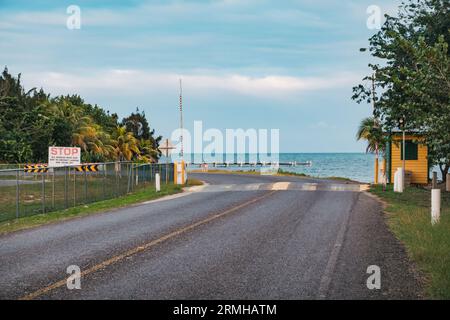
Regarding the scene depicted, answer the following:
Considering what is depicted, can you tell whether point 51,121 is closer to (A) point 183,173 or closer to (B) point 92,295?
(A) point 183,173

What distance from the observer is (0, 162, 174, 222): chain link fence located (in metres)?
20.3

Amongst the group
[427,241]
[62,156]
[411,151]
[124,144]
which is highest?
[124,144]

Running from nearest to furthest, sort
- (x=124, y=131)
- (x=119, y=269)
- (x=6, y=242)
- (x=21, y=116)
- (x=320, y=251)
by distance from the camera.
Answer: (x=119, y=269)
(x=320, y=251)
(x=6, y=242)
(x=21, y=116)
(x=124, y=131)

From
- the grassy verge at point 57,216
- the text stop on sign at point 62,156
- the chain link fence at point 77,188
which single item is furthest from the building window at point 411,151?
the text stop on sign at point 62,156

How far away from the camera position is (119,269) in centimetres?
835

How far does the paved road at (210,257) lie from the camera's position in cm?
708

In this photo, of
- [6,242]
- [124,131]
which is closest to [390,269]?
[6,242]

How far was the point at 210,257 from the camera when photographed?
9.34 meters

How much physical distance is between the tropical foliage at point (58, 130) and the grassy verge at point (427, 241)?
32135mm

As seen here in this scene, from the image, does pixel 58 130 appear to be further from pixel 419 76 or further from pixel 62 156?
pixel 419 76

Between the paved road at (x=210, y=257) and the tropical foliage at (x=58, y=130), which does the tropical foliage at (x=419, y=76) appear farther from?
the tropical foliage at (x=58, y=130)

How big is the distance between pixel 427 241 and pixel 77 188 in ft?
62.3

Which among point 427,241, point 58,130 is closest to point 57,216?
point 427,241
